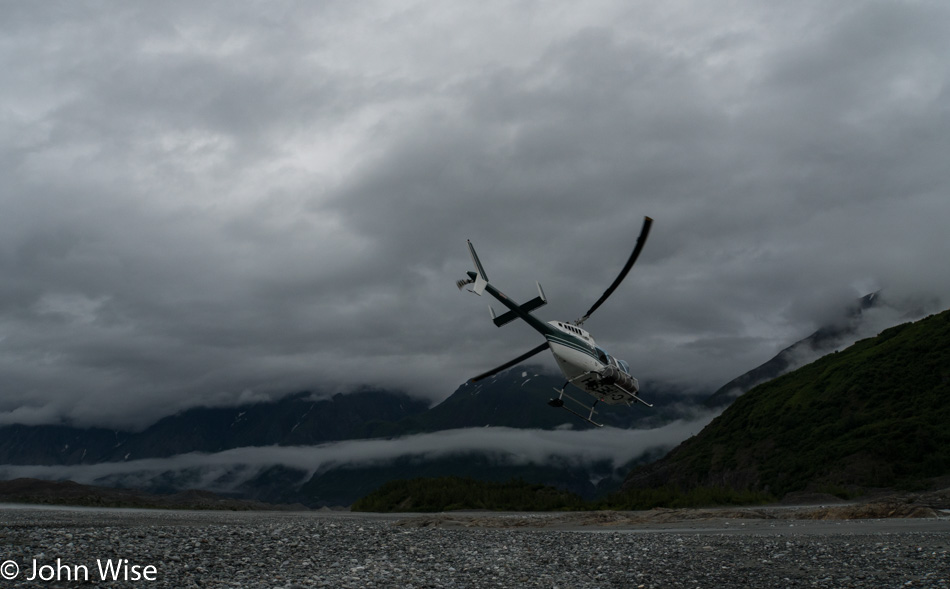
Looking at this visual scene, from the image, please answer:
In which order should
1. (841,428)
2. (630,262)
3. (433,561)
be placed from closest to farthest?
1. (433,561)
2. (630,262)
3. (841,428)

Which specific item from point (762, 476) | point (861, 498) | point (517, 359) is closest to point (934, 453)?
point (861, 498)

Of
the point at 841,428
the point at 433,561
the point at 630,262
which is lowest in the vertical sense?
the point at 841,428

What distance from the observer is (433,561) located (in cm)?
2138

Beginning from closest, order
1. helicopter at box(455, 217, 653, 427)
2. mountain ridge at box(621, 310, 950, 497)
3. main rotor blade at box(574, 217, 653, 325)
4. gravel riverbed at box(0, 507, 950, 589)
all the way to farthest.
A: gravel riverbed at box(0, 507, 950, 589), main rotor blade at box(574, 217, 653, 325), helicopter at box(455, 217, 653, 427), mountain ridge at box(621, 310, 950, 497)

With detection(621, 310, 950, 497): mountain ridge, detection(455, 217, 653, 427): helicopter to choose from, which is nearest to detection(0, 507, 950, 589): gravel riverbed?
detection(455, 217, 653, 427): helicopter

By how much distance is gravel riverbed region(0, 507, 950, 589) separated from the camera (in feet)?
56.2

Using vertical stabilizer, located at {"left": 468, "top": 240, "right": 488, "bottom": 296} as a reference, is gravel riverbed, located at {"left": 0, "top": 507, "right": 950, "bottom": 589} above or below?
below

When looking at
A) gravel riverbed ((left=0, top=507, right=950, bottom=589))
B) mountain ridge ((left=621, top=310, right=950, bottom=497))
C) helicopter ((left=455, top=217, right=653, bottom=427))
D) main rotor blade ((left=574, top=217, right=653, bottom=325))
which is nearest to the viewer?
gravel riverbed ((left=0, top=507, right=950, bottom=589))

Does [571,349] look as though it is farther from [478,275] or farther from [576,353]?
[478,275]

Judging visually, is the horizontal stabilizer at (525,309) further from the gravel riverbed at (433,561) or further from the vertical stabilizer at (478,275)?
the gravel riverbed at (433,561)

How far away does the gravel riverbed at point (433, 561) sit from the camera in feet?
56.2

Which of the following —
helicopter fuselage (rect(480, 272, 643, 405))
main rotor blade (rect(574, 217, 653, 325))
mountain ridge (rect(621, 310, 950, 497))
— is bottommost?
mountain ridge (rect(621, 310, 950, 497))

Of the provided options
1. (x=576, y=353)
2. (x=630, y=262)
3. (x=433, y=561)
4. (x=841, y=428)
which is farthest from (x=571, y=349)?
(x=841, y=428)

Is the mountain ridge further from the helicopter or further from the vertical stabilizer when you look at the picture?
the vertical stabilizer
